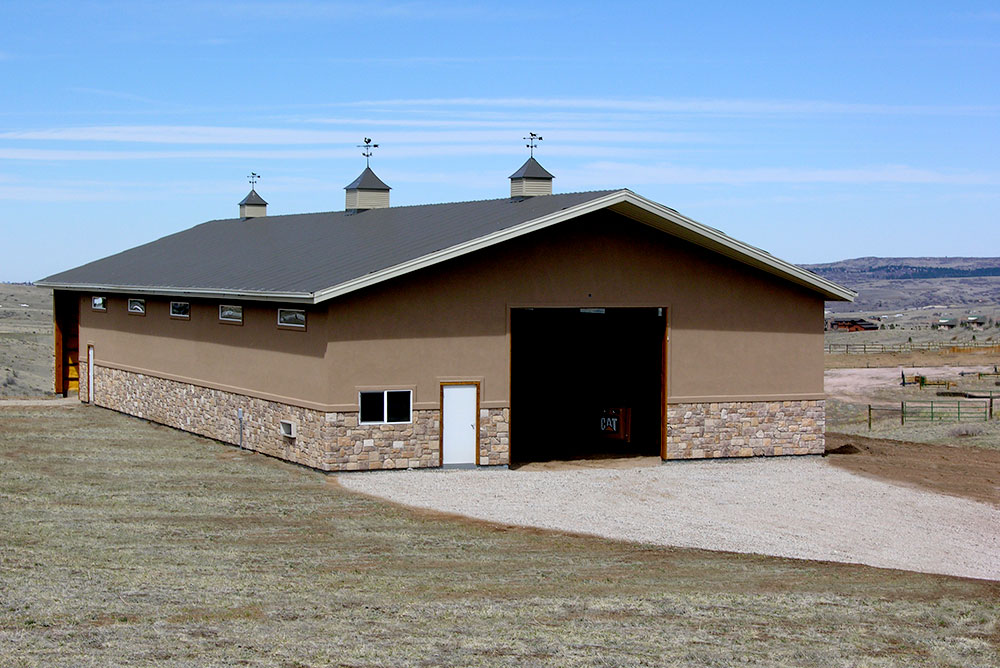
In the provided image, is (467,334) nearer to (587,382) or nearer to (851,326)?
(587,382)

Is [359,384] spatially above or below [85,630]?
above

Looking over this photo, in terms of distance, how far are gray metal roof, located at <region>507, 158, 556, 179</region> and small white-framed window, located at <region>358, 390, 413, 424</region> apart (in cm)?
873

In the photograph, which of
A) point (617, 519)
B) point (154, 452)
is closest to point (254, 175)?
point (154, 452)

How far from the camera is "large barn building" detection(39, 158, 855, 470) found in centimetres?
2633

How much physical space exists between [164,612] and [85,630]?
111cm

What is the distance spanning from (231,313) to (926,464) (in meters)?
18.8

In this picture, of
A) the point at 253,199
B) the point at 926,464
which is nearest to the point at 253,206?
the point at 253,199

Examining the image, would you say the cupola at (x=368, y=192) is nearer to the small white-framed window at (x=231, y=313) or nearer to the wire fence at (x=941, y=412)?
the small white-framed window at (x=231, y=313)

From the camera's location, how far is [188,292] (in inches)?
1201

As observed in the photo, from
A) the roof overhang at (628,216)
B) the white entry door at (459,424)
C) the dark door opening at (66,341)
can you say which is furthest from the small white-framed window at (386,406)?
the dark door opening at (66,341)

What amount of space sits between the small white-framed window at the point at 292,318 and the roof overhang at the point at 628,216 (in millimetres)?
614

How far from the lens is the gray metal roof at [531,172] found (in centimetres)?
3272

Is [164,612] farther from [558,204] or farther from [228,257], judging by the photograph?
[228,257]

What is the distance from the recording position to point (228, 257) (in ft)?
116
